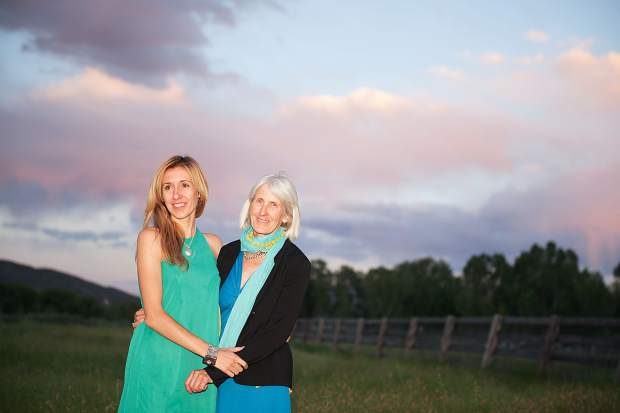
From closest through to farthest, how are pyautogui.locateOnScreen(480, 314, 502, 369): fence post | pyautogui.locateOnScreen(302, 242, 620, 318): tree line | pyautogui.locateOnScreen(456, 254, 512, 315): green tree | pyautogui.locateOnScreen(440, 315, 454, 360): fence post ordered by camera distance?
pyautogui.locateOnScreen(480, 314, 502, 369): fence post < pyautogui.locateOnScreen(440, 315, 454, 360): fence post < pyautogui.locateOnScreen(302, 242, 620, 318): tree line < pyautogui.locateOnScreen(456, 254, 512, 315): green tree

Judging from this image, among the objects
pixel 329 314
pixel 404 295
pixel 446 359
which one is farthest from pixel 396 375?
pixel 329 314

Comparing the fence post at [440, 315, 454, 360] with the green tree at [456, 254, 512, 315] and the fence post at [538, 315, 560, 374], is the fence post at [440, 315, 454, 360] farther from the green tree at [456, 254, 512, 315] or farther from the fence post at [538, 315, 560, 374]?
the green tree at [456, 254, 512, 315]

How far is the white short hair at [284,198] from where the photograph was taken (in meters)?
3.32

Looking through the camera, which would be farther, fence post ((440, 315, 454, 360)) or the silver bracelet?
fence post ((440, 315, 454, 360))

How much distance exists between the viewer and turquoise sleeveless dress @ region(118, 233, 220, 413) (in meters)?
3.14

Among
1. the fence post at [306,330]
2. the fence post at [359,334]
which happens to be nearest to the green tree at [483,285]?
the fence post at [306,330]

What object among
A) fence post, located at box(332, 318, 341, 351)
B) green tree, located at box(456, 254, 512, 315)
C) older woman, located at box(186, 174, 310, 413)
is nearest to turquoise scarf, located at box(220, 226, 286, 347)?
older woman, located at box(186, 174, 310, 413)

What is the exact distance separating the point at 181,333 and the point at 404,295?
61.3 m

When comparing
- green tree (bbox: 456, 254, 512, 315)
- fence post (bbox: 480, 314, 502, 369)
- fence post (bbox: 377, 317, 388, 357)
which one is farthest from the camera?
green tree (bbox: 456, 254, 512, 315)

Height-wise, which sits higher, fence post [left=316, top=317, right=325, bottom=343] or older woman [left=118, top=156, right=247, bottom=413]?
older woman [left=118, top=156, right=247, bottom=413]

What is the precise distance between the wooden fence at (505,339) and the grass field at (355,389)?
40 centimetres

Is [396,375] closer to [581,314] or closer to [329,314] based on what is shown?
[581,314]

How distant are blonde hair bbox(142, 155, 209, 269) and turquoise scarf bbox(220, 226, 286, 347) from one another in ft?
1.03

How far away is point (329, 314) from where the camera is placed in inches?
2660
